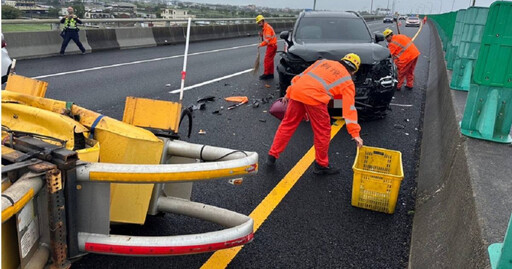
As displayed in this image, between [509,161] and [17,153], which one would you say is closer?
[17,153]

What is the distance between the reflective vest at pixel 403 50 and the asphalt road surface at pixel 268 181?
0.80 meters

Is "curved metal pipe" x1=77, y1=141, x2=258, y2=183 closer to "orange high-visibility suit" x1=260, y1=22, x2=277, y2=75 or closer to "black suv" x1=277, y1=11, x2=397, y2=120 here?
"black suv" x1=277, y1=11, x2=397, y2=120

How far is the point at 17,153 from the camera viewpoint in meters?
2.35

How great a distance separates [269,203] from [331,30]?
17.1 ft

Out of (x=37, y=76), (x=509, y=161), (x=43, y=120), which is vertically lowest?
(x=37, y=76)

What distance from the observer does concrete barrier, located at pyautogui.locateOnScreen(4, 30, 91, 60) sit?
12.1m

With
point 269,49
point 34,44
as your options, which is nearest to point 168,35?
point 34,44

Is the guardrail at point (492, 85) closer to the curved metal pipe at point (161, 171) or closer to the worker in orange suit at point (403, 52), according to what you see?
the curved metal pipe at point (161, 171)

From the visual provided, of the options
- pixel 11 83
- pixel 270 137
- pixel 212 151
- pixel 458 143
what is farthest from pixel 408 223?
pixel 11 83

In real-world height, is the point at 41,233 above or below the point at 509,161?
below

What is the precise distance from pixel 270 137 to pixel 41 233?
4107 mm

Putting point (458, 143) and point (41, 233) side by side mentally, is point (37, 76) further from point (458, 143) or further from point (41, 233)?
point (458, 143)

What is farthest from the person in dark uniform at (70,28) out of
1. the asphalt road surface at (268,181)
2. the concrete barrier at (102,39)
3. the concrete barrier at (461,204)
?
the concrete barrier at (461,204)

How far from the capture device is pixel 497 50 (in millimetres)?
3801
